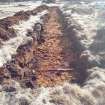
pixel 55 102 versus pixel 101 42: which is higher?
pixel 55 102

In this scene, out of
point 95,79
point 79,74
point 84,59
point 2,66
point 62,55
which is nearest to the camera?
point 95,79

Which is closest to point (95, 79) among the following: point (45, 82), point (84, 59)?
point (45, 82)

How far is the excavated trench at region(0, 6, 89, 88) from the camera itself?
11.9 m

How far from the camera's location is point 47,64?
14.5m

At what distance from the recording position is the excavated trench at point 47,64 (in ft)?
39.1

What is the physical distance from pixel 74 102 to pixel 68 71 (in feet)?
16.0

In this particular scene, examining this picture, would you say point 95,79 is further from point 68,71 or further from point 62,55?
point 62,55

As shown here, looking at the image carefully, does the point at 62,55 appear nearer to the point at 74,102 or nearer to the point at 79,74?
the point at 79,74

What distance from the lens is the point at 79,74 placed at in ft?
42.3

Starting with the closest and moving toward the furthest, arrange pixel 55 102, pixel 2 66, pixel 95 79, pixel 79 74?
pixel 55 102
pixel 95 79
pixel 2 66
pixel 79 74

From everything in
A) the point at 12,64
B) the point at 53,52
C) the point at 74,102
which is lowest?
the point at 53,52

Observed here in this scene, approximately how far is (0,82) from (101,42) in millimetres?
7403

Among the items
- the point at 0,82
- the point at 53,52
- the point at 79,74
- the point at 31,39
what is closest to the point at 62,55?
the point at 53,52

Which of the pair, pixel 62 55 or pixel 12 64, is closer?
pixel 12 64
